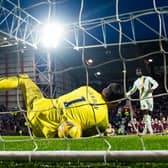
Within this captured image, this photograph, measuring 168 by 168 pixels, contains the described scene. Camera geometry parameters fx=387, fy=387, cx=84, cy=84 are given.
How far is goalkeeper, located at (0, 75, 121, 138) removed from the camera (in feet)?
10.0

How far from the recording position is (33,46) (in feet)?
26.6

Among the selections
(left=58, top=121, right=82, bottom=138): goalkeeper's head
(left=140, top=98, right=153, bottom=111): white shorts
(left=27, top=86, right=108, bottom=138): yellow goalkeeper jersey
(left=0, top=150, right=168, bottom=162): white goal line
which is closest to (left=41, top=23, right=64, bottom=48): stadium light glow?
(left=140, top=98, right=153, bottom=111): white shorts

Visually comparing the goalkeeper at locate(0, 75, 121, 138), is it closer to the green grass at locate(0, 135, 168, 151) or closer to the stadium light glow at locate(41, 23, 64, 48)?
the green grass at locate(0, 135, 168, 151)

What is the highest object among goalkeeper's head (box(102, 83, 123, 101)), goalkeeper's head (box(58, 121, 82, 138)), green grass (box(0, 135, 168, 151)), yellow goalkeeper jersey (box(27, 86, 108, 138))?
goalkeeper's head (box(102, 83, 123, 101))

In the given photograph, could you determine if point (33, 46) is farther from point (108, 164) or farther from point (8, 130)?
point (108, 164)

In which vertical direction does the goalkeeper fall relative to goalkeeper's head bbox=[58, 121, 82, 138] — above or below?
above

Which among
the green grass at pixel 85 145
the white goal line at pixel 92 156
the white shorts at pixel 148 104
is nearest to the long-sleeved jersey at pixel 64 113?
the green grass at pixel 85 145

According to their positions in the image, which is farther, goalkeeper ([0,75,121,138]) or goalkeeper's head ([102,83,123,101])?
goalkeeper's head ([102,83,123,101])

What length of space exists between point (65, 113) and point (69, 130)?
10.3 inches

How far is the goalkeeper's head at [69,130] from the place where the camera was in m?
2.91

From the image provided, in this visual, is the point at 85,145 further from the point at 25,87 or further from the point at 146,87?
the point at 146,87

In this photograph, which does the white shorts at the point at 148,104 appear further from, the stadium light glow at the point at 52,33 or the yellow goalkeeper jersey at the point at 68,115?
the stadium light glow at the point at 52,33

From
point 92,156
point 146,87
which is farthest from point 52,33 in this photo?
point 92,156

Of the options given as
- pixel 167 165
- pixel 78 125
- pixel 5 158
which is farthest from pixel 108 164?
pixel 78 125
